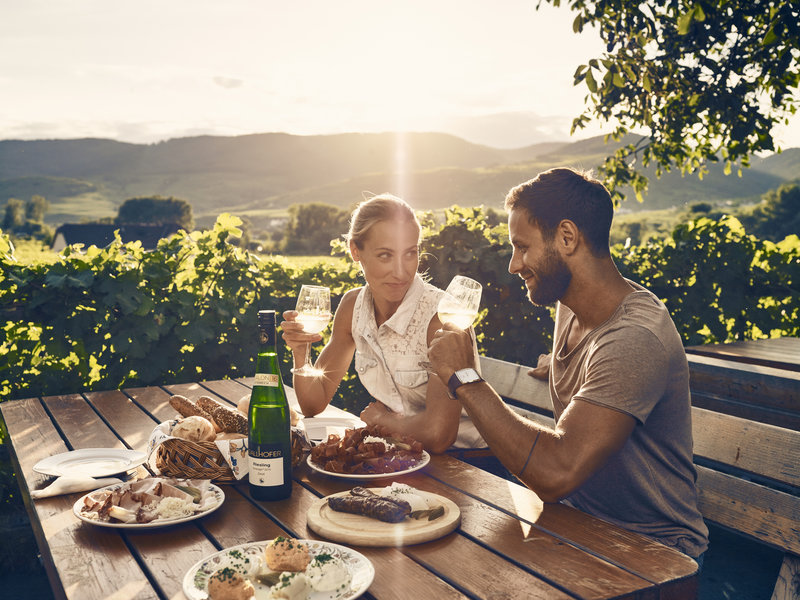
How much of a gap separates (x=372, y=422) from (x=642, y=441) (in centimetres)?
108

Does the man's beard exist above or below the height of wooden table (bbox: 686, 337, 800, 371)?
above

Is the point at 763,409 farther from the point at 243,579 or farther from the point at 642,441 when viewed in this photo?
the point at 243,579

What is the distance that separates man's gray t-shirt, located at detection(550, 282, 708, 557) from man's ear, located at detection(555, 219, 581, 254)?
0.26 meters

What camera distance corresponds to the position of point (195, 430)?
7.66 feet

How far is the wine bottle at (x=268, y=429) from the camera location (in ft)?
A: 6.61

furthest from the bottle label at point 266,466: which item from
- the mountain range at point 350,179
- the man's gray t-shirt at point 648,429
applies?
the mountain range at point 350,179

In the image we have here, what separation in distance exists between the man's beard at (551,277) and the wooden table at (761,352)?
2.47 m

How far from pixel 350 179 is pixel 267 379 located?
165 meters

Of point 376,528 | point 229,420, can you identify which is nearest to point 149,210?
point 229,420

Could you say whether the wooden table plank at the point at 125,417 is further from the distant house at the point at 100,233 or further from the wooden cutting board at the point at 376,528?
the distant house at the point at 100,233

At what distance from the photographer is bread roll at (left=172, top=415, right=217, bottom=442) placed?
2.32 meters

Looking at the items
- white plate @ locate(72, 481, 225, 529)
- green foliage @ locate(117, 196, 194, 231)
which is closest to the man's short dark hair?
white plate @ locate(72, 481, 225, 529)

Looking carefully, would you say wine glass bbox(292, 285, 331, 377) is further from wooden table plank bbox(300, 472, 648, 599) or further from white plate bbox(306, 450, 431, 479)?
wooden table plank bbox(300, 472, 648, 599)

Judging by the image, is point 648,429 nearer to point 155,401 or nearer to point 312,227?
point 155,401
